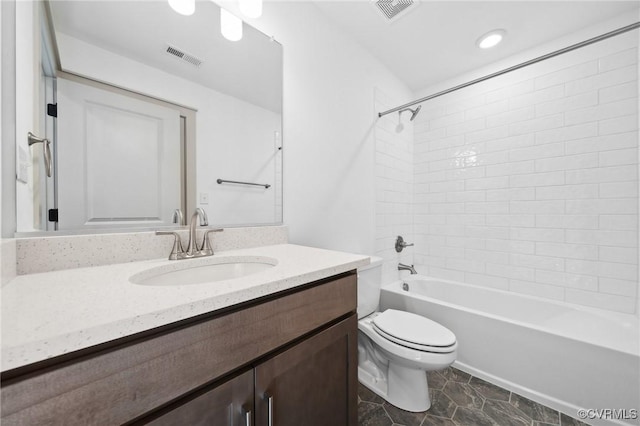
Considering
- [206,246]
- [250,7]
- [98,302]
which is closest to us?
[98,302]

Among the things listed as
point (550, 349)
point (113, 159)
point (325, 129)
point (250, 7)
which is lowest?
point (550, 349)

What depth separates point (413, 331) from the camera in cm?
134

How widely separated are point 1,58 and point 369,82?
1.96 m

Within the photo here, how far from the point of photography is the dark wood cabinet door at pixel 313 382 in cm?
61

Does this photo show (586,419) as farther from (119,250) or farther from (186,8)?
(186,8)

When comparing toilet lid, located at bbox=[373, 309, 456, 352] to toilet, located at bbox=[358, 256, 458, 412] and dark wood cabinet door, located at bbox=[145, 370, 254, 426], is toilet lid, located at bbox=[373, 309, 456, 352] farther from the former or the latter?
dark wood cabinet door, located at bbox=[145, 370, 254, 426]

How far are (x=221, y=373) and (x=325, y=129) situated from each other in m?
1.46

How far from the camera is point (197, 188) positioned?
1.06m

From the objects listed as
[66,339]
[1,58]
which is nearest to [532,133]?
[66,339]

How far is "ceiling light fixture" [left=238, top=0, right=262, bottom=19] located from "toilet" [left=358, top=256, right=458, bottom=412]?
151cm

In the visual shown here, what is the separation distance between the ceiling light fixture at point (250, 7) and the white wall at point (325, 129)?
75 mm

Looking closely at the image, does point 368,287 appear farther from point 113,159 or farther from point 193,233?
point 113,159

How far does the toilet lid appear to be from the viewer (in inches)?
48.2

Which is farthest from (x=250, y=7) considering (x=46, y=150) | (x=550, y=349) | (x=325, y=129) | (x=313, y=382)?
(x=550, y=349)
